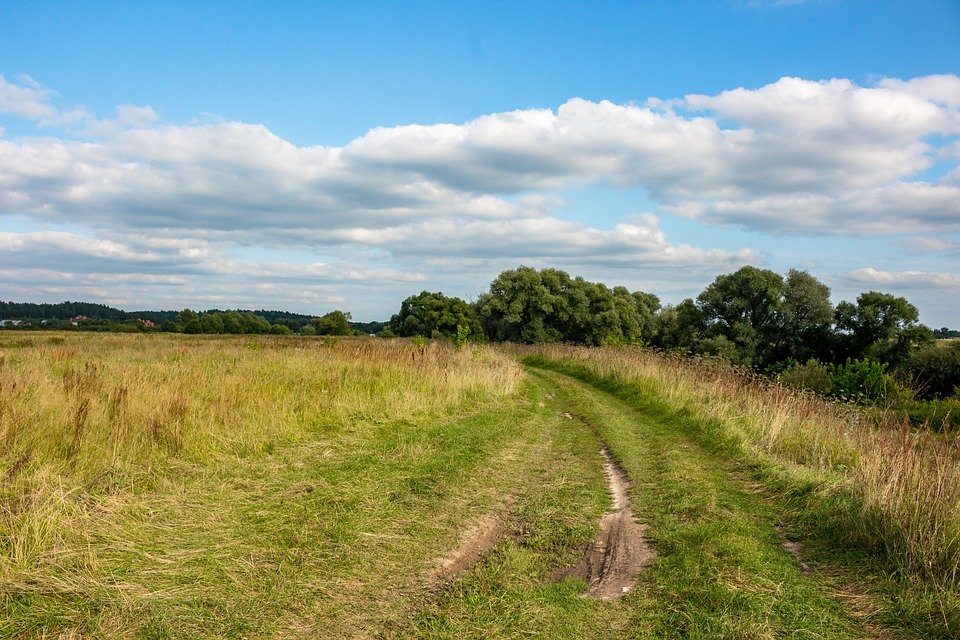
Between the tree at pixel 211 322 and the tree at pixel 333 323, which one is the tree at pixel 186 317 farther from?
the tree at pixel 333 323

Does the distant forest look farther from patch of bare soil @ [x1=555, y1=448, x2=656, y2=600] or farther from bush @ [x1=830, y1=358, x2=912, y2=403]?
patch of bare soil @ [x1=555, y1=448, x2=656, y2=600]

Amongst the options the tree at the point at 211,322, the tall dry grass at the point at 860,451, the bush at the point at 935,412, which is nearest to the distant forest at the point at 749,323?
the bush at the point at 935,412

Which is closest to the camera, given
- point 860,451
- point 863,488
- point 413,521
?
point 413,521

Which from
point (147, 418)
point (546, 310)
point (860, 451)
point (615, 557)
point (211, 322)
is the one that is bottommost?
point (615, 557)

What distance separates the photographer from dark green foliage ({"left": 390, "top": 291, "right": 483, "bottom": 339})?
56.3m

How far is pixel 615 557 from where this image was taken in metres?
5.43

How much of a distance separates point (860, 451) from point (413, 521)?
22.1 ft

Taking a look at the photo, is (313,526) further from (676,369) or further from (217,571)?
(676,369)

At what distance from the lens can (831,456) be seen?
9.26m

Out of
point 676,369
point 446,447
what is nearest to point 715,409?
point 676,369

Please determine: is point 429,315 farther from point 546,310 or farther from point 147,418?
point 147,418

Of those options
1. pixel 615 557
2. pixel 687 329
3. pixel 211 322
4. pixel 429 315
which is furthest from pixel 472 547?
pixel 211 322

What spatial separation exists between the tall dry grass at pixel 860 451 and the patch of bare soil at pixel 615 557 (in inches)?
85.9

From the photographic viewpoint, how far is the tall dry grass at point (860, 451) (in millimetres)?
5035
